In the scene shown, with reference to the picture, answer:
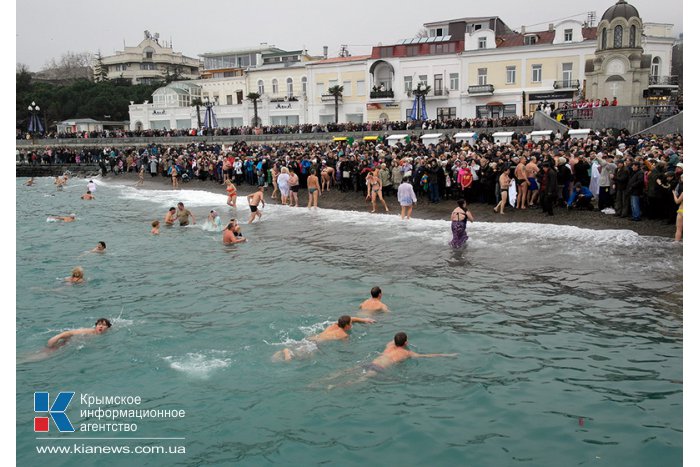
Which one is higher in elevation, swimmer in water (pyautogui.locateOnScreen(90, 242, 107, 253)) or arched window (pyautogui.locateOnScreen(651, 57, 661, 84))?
arched window (pyautogui.locateOnScreen(651, 57, 661, 84))

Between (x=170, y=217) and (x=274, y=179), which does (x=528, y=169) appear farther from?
(x=170, y=217)

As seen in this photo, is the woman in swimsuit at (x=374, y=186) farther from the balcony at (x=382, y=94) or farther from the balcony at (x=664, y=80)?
the balcony at (x=382, y=94)

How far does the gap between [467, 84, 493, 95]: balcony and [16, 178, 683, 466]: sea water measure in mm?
36044

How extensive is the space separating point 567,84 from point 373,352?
44.9 meters

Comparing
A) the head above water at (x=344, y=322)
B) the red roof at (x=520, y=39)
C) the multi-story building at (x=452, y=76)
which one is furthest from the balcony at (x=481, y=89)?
the head above water at (x=344, y=322)

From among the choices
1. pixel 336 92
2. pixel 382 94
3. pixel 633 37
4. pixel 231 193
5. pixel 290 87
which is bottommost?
pixel 231 193

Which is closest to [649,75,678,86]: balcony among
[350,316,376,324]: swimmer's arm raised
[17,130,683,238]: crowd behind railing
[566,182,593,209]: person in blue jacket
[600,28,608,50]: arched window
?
[600,28,608,50]: arched window

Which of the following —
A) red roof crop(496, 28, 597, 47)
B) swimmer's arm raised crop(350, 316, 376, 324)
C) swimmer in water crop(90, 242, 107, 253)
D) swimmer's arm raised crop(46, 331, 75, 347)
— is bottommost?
swimmer's arm raised crop(46, 331, 75, 347)

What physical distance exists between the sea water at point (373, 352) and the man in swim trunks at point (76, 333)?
7.5 inches

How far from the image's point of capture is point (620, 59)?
34656 millimetres

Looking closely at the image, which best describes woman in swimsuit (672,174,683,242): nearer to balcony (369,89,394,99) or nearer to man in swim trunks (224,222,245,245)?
man in swim trunks (224,222,245,245)

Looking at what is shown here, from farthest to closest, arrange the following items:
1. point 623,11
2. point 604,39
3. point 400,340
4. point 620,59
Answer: point 604,39
point 620,59
point 623,11
point 400,340

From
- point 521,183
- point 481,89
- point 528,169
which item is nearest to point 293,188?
point 521,183

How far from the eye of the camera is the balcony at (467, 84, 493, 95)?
172 ft
